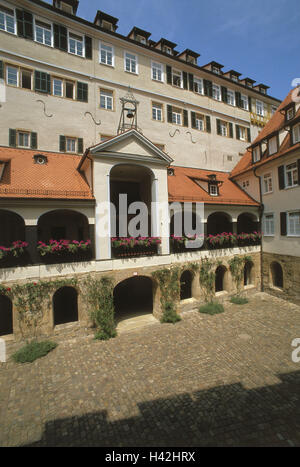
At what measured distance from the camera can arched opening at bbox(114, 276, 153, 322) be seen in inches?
586

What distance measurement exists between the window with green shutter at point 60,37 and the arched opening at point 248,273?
2118 centimetres

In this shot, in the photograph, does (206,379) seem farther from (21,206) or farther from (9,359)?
(21,206)

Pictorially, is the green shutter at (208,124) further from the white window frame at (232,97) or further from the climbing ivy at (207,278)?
the climbing ivy at (207,278)

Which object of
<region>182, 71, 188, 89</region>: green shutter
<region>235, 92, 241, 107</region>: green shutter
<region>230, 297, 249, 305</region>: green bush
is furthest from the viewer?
<region>235, 92, 241, 107</region>: green shutter

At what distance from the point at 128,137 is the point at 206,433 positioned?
12671 mm

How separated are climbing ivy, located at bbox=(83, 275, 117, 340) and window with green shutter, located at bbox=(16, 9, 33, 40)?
54.3 ft

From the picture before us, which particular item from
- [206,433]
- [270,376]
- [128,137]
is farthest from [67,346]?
[128,137]

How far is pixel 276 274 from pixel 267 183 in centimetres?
724

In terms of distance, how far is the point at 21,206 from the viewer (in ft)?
33.8

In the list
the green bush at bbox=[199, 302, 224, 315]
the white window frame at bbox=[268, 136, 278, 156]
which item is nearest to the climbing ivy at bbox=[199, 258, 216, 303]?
the green bush at bbox=[199, 302, 224, 315]

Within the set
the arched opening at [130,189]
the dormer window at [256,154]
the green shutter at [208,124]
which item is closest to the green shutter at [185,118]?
the green shutter at [208,124]

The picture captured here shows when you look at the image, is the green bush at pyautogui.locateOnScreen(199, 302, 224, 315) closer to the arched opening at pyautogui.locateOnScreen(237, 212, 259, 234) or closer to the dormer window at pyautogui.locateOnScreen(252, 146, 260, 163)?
the arched opening at pyautogui.locateOnScreen(237, 212, 259, 234)

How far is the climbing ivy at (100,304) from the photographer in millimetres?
11305

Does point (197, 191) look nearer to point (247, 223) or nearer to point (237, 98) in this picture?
point (247, 223)
